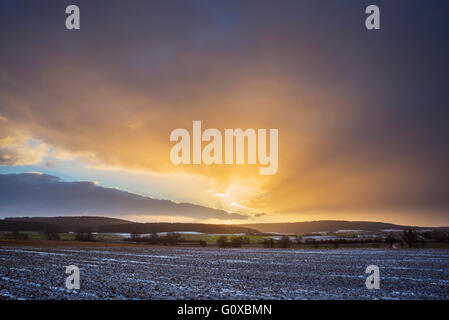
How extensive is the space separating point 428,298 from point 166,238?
114410mm

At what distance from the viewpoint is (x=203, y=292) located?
68.1ft

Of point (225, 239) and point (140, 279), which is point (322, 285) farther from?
point (225, 239)

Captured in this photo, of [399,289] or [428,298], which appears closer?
[428,298]

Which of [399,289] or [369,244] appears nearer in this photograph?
[399,289]
